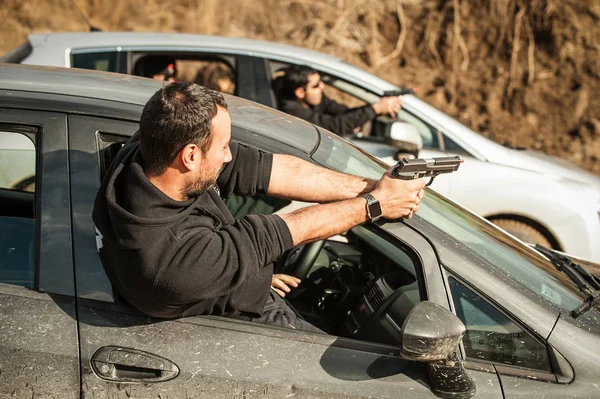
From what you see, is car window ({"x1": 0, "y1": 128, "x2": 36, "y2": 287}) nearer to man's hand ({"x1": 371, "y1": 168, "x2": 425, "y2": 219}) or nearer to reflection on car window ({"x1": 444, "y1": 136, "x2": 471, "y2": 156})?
man's hand ({"x1": 371, "y1": 168, "x2": 425, "y2": 219})

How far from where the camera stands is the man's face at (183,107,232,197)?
2.35 metres

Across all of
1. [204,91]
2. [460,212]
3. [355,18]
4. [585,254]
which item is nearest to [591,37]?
[355,18]

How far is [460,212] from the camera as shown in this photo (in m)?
2.85

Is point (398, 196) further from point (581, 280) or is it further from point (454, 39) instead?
point (454, 39)

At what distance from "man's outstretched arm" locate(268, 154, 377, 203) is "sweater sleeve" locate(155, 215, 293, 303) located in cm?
24

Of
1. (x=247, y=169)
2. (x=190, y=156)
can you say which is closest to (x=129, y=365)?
(x=190, y=156)

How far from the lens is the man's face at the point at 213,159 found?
2.35 m

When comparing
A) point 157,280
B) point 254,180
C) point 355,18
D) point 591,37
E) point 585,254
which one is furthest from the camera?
point 355,18

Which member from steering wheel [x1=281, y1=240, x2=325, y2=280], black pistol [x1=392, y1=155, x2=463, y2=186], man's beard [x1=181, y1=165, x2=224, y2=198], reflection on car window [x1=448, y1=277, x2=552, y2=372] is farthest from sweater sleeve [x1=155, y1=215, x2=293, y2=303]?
steering wheel [x1=281, y1=240, x2=325, y2=280]

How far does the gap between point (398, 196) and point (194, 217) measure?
2.23 feet

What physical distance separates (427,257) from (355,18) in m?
9.52

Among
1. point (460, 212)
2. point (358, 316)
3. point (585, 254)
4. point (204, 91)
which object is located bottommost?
point (585, 254)

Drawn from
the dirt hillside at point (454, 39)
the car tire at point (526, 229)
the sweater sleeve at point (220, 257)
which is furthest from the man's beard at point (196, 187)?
the dirt hillside at point (454, 39)

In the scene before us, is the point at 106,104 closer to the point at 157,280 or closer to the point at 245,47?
the point at 157,280
